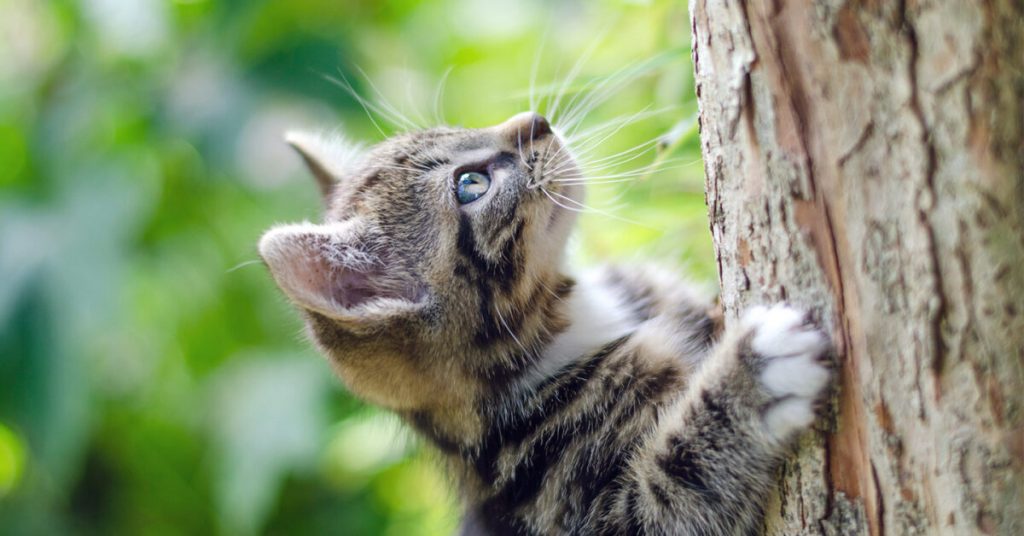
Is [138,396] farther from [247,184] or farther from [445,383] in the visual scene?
[445,383]

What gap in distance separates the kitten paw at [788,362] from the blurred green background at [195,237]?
3.93 feet

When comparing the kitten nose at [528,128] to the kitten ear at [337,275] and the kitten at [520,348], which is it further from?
the kitten ear at [337,275]

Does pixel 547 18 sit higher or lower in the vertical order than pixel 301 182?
higher

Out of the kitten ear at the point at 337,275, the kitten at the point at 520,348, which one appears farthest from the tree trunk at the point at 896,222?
the kitten ear at the point at 337,275

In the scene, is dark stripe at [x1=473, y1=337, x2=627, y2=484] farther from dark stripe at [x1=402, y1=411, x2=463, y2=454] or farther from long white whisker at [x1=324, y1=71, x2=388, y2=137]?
long white whisker at [x1=324, y1=71, x2=388, y2=137]

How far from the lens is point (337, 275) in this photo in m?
2.10

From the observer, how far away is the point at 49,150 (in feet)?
12.6

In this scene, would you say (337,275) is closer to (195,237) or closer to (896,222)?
(896,222)

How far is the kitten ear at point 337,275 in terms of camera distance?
73.5 inches

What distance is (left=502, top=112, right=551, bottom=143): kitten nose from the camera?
2.30m

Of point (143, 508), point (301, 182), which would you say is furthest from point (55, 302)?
point (143, 508)

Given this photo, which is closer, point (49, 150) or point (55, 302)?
point (55, 302)

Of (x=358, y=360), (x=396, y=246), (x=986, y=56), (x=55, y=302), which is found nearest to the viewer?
(x=986, y=56)

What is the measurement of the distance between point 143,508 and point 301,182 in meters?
1.99
